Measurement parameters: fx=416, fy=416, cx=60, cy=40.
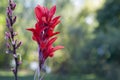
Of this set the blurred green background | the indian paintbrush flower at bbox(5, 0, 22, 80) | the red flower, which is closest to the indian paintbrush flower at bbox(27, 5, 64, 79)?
the red flower

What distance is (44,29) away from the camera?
2.36m

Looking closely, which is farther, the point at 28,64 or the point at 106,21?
the point at 28,64

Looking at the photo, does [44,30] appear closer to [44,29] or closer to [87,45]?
[44,29]

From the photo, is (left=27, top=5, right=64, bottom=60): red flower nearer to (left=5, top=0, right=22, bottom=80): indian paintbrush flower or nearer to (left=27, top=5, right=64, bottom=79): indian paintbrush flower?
(left=27, top=5, right=64, bottom=79): indian paintbrush flower

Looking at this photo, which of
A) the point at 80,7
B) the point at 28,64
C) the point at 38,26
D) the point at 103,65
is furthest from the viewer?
the point at 28,64

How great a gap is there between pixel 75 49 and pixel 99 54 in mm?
2608

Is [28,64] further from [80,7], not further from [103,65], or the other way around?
[103,65]

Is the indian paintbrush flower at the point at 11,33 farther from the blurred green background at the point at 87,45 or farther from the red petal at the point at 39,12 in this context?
the blurred green background at the point at 87,45

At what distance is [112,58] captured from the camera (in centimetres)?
2745

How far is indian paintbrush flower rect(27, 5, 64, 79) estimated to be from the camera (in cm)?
236

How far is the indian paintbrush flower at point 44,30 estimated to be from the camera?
236cm

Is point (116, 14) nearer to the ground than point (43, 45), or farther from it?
farther from it

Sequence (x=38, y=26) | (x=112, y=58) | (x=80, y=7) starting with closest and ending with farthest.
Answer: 1. (x=38, y=26)
2. (x=112, y=58)
3. (x=80, y=7)

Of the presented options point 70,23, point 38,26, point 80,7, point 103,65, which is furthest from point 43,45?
point 80,7
